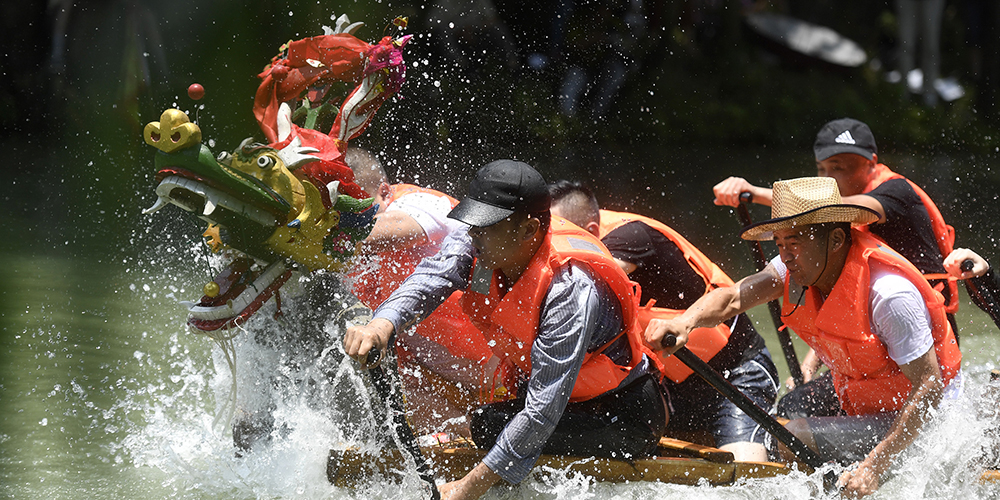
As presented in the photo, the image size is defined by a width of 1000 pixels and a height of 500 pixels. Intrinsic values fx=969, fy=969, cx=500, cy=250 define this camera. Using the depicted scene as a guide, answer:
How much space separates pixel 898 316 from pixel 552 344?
A: 113 centimetres

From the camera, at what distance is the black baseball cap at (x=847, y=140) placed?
14.0 ft

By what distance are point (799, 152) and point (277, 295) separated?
9.87 meters

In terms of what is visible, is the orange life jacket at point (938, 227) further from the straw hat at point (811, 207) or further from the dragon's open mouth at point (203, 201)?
the dragon's open mouth at point (203, 201)

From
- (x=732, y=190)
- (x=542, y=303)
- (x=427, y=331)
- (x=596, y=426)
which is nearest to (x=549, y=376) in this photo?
(x=542, y=303)

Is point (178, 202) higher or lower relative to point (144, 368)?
higher

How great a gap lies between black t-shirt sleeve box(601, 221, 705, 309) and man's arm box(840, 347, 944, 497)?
0.83 metres

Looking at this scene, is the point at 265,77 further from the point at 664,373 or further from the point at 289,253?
the point at 664,373

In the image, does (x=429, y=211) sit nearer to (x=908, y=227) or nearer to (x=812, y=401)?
(x=812, y=401)

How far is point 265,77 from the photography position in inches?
139

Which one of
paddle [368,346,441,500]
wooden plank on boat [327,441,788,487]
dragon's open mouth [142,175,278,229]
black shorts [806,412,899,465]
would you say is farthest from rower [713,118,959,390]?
dragon's open mouth [142,175,278,229]

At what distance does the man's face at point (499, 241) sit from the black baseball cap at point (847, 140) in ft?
6.67

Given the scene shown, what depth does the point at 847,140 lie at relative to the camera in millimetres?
4262

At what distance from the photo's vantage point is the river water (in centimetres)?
318

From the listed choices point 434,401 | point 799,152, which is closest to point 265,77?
point 434,401
